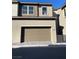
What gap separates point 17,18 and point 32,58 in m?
18.4

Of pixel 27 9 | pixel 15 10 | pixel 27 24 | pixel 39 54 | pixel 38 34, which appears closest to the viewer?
pixel 39 54

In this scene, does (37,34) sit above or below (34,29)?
below

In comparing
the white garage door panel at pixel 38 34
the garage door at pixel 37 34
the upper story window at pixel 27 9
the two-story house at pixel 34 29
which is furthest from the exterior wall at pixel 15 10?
the white garage door panel at pixel 38 34

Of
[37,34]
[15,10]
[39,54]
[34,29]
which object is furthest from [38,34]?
[39,54]

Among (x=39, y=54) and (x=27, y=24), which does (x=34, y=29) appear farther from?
(x=39, y=54)

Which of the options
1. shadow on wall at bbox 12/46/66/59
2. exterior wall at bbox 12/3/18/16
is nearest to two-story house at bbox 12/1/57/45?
exterior wall at bbox 12/3/18/16

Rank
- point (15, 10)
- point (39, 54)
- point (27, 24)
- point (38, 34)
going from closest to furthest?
point (39, 54)
point (27, 24)
point (38, 34)
point (15, 10)

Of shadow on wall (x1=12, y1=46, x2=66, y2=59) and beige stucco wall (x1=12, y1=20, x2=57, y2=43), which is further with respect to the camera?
beige stucco wall (x1=12, y1=20, x2=57, y2=43)

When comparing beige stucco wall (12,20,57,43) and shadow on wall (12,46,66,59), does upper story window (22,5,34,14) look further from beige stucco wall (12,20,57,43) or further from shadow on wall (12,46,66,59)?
shadow on wall (12,46,66,59)

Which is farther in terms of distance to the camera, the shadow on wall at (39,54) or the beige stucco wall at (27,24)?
the beige stucco wall at (27,24)

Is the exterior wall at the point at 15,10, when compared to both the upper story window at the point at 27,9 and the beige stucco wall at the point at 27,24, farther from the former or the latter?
the beige stucco wall at the point at 27,24
